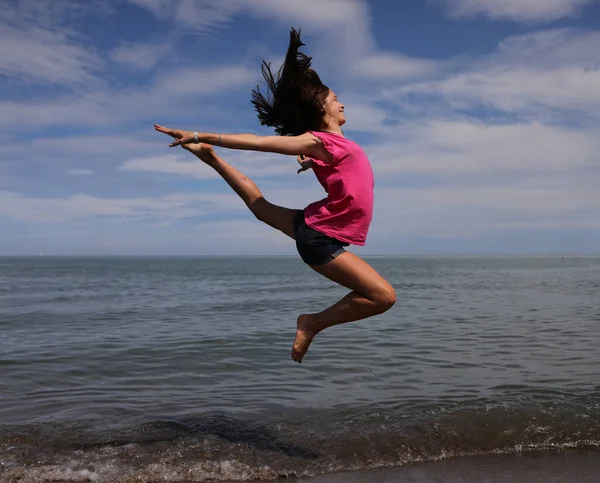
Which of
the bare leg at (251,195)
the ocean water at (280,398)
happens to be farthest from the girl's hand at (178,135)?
the ocean water at (280,398)

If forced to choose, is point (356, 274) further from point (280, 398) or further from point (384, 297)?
point (280, 398)

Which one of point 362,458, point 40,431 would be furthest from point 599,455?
point 40,431

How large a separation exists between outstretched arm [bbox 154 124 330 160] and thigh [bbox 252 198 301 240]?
68 cm

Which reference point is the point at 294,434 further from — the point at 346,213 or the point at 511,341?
the point at 511,341

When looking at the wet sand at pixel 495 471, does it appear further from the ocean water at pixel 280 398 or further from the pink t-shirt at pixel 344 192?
the pink t-shirt at pixel 344 192

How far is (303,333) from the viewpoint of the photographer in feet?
17.4

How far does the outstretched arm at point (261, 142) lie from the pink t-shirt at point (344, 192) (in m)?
0.08

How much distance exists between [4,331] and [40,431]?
963 cm

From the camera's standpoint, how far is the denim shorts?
4.83 metres

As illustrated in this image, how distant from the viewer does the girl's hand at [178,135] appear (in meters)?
4.59

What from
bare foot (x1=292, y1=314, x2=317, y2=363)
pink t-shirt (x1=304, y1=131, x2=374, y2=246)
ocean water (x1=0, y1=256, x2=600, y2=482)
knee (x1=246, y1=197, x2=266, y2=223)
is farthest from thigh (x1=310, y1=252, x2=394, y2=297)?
ocean water (x1=0, y1=256, x2=600, y2=482)

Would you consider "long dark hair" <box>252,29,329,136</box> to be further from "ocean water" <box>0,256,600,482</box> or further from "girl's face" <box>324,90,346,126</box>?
"ocean water" <box>0,256,600,482</box>

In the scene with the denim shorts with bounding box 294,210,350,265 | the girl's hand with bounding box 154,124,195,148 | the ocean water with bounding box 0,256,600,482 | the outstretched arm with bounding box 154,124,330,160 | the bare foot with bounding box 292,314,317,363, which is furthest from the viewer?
the ocean water with bounding box 0,256,600,482

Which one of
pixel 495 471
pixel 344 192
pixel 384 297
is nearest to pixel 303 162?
pixel 344 192
